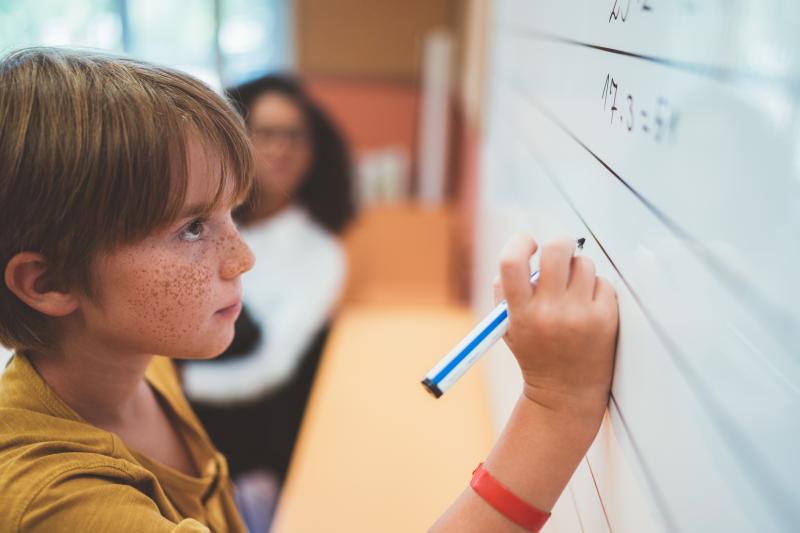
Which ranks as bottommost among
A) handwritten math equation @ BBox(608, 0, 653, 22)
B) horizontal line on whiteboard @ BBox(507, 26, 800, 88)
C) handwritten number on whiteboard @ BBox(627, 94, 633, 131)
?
handwritten number on whiteboard @ BBox(627, 94, 633, 131)

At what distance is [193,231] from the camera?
0.52 metres

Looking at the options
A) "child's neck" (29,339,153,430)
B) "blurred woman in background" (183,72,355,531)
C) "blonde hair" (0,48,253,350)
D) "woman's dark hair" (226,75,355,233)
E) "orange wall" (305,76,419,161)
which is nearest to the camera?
"blonde hair" (0,48,253,350)

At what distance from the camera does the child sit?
1.41ft

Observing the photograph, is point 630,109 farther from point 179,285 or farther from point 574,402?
point 179,285

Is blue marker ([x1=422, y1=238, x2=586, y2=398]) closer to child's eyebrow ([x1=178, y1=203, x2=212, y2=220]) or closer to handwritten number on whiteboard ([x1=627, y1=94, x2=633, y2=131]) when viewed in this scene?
handwritten number on whiteboard ([x1=627, y1=94, x2=633, y2=131])

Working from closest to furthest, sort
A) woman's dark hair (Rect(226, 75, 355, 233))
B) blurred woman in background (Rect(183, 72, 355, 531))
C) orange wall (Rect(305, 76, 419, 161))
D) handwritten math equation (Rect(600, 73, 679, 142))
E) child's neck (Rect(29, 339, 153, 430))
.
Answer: handwritten math equation (Rect(600, 73, 679, 142)) → child's neck (Rect(29, 339, 153, 430)) → blurred woman in background (Rect(183, 72, 355, 531)) → woman's dark hair (Rect(226, 75, 355, 233)) → orange wall (Rect(305, 76, 419, 161))

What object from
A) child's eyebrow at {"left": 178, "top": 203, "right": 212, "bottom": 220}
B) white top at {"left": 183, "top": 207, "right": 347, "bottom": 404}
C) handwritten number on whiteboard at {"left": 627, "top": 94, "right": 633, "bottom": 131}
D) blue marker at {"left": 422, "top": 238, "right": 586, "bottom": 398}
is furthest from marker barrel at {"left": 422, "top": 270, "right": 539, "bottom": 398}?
white top at {"left": 183, "top": 207, "right": 347, "bottom": 404}

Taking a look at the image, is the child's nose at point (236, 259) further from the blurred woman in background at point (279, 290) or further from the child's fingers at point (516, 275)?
the blurred woman in background at point (279, 290)

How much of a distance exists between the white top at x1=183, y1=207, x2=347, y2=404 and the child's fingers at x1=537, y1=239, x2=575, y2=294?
3.40 feet

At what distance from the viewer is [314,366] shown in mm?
1556

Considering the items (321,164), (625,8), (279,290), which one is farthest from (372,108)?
(625,8)

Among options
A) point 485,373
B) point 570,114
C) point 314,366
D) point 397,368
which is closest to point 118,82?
point 570,114

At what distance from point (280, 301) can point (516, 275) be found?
1243 mm

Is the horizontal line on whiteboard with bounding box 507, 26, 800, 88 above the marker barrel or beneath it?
above
